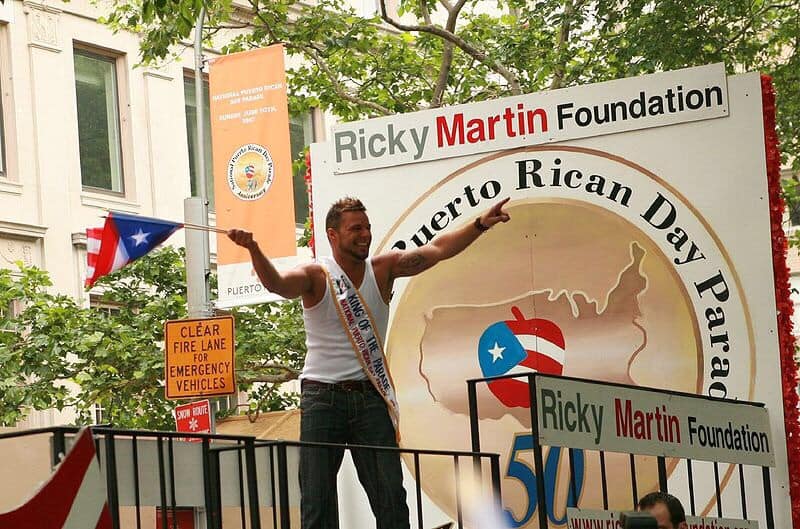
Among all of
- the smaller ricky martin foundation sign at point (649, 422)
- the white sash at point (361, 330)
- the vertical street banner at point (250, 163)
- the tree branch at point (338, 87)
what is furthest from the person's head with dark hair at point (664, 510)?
the tree branch at point (338, 87)

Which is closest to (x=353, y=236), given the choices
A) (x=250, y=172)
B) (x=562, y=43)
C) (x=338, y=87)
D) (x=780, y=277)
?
(x=780, y=277)

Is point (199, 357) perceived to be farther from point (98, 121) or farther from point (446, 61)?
point (98, 121)

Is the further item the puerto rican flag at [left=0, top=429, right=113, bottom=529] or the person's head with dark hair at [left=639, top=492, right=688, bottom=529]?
the person's head with dark hair at [left=639, top=492, right=688, bottom=529]

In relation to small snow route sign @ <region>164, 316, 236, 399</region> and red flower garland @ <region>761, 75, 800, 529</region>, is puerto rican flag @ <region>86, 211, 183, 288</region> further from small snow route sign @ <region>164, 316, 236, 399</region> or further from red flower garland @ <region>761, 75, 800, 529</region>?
small snow route sign @ <region>164, 316, 236, 399</region>

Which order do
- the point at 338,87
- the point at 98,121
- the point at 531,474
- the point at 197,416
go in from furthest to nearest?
1. the point at 98,121
2. the point at 338,87
3. the point at 197,416
4. the point at 531,474

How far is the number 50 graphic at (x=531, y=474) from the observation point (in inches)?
382

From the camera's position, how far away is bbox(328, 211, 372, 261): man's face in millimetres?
8234

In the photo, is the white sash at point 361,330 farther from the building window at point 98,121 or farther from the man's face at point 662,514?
the building window at point 98,121

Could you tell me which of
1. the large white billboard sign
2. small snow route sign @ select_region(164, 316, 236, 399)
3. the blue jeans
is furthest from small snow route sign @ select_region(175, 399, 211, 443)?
the blue jeans

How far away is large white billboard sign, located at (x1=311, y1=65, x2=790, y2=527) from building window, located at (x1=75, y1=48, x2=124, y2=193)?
16662mm

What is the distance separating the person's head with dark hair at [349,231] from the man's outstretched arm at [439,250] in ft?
0.92

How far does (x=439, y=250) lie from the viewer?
28.9ft

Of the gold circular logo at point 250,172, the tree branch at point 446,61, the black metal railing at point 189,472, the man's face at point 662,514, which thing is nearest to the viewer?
the black metal railing at point 189,472

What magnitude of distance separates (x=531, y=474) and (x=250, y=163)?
7021mm
